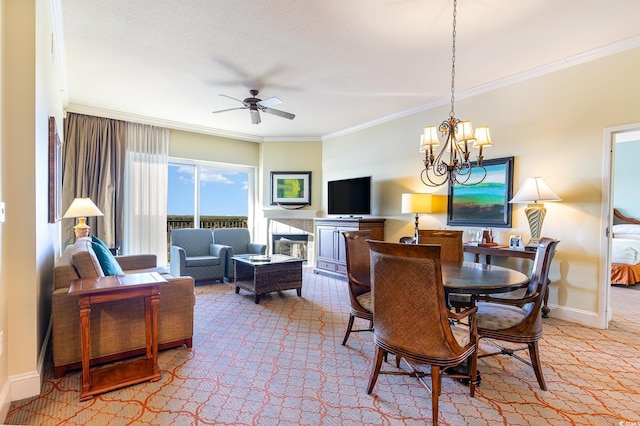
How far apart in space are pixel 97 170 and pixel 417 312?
5.50 metres

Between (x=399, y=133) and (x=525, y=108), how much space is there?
6.23 ft

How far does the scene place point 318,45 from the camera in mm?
3170

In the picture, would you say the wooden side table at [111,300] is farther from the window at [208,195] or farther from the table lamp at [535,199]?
the window at [208,195]

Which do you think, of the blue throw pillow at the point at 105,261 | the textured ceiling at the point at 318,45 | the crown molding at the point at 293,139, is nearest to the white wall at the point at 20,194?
the blue throw pillow at the point at 105,261

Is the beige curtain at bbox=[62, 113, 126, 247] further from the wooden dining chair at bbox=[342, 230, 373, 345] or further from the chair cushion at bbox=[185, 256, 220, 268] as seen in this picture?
the wooden dining chair at bbox=[342, 230, 373, 345]

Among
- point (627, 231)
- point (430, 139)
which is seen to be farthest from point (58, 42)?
point (627, 231)

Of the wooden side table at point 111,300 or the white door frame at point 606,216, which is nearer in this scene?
the wooden side table at point 111,300

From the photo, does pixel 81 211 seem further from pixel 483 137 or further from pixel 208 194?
pixel 483 137

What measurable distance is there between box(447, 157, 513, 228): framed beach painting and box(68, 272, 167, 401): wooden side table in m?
3.77

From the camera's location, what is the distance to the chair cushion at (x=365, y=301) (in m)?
2.65

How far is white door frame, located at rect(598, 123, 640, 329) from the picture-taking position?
3246 millimetres

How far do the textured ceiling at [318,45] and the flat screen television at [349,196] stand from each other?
1.52m

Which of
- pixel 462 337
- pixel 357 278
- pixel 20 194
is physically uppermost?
pixel 20 194

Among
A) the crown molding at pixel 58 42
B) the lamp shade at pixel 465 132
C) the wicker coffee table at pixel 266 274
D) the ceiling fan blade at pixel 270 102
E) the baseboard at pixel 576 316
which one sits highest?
the crown molding at pixel 58 42
